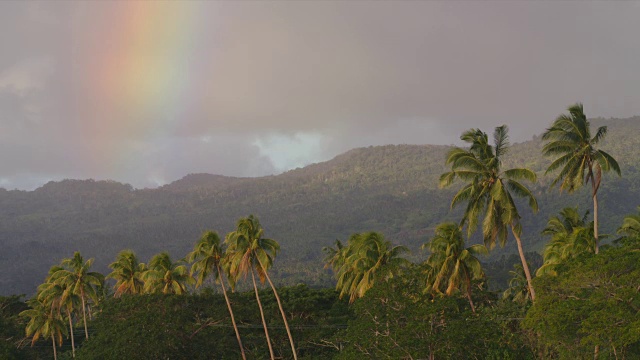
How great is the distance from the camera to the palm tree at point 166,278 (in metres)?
78.2

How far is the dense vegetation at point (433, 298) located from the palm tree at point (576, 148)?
0.33 feet

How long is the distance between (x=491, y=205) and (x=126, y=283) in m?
57.5

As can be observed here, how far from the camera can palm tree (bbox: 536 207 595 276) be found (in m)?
48.5

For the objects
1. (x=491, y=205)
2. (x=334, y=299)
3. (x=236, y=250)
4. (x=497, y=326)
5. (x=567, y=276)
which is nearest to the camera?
(x=567, y=276)

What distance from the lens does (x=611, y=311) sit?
3256 centimetres

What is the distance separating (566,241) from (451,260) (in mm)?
10476

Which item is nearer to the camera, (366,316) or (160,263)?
(366,316)

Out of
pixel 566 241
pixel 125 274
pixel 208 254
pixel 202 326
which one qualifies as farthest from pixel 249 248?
pixel 125 274

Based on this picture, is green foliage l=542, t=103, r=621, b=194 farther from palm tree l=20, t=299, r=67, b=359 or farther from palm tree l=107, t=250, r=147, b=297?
palm tree l=20, t=299, r=67, b=359

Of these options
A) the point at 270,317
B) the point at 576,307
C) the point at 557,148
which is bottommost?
the point at 270,317

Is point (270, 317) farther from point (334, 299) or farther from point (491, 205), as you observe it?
point (491, 205)

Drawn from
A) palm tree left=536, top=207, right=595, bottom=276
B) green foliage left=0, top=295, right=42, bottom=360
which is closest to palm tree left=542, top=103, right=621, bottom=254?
palm tree left=536, top=207, right=595, bottom=276

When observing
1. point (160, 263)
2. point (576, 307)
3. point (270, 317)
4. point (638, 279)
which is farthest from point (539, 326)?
point (160, 263)

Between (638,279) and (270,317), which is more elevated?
(638,279)
